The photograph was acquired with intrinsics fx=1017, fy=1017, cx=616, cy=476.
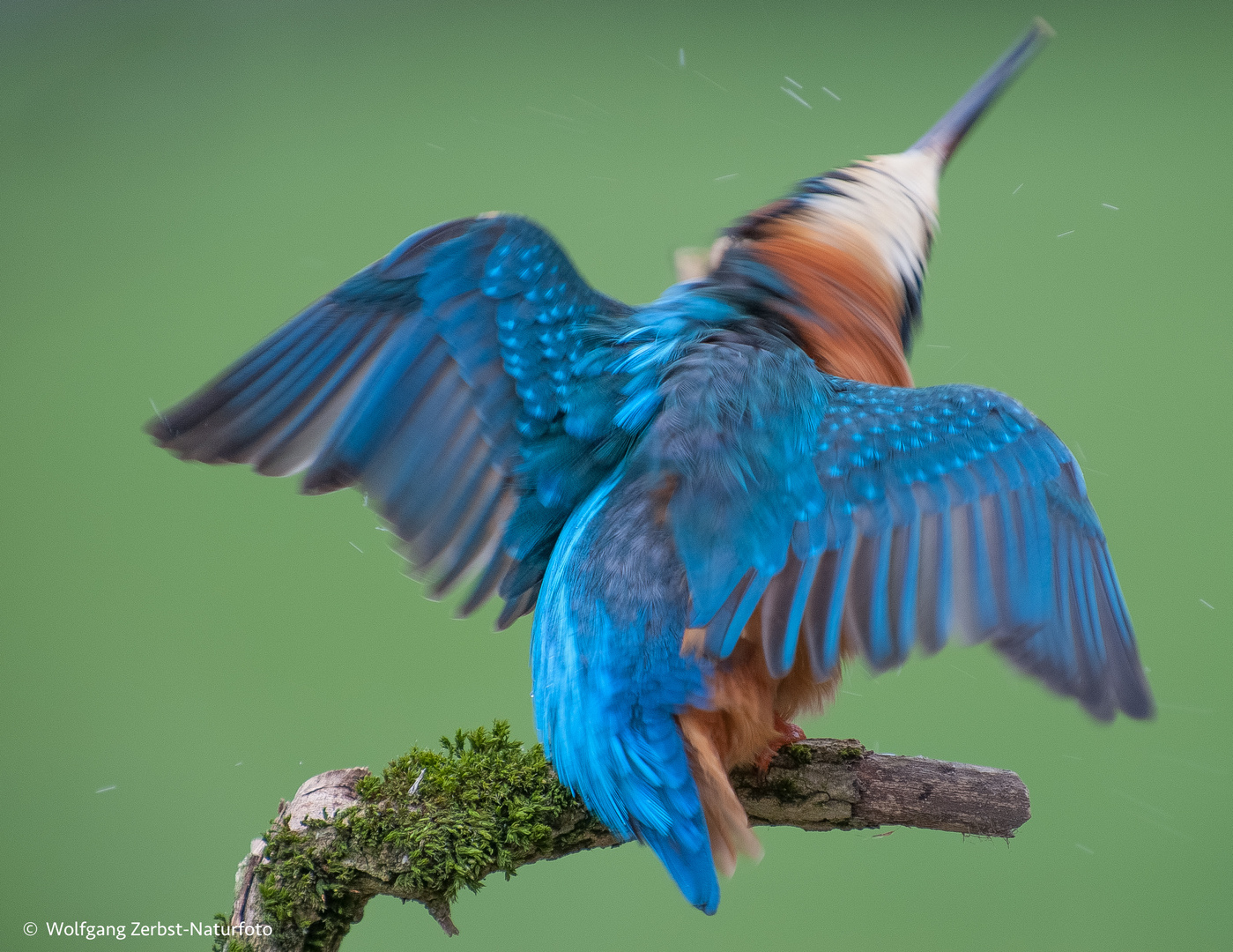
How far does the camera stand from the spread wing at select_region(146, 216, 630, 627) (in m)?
1.27

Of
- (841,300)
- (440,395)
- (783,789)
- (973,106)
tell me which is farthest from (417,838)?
(973,106)

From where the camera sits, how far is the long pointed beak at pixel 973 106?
5.40ft

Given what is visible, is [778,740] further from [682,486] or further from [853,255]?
[853,255]

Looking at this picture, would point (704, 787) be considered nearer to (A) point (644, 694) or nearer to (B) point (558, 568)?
(A) point (644, 694)

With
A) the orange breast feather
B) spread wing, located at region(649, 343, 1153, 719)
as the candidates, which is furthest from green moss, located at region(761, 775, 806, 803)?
the orange breast feather

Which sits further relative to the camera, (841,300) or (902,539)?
(841,300)

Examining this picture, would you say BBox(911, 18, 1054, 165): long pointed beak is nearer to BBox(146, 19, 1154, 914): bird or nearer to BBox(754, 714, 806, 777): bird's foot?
BBox(146, 19, 1154, 914): bird

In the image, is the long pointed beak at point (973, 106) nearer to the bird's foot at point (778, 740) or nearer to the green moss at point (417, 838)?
the bird's foot at point (778, 740)

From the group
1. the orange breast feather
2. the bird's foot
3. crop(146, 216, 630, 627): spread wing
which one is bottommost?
the bird's foot

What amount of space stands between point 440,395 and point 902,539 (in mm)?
605

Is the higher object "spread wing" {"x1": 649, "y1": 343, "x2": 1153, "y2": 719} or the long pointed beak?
the long pointed beak

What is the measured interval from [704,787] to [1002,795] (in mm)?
369

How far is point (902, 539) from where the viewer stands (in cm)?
105

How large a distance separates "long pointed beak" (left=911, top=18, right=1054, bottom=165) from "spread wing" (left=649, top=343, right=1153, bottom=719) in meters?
0.72
